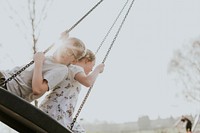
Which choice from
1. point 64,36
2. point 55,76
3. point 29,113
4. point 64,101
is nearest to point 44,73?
point 55,76

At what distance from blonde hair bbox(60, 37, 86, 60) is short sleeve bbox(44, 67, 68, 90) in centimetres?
11

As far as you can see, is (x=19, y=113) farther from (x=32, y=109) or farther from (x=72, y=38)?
(x=72, y=38)

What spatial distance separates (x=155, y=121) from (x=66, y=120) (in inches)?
1305

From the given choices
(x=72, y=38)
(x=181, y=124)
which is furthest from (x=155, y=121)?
(x=72, y=38)

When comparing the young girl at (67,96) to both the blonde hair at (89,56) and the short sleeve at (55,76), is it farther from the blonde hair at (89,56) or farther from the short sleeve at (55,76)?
the blonde hair at (89,56)

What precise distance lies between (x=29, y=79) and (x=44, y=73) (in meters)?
0.09

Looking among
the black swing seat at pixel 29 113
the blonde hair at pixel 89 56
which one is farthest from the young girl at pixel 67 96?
the black swing seat at pixel 29 113

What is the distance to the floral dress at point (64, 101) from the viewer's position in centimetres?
224

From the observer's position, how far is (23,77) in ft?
7.09

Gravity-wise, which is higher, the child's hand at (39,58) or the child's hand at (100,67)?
the child's hand at (39,58)

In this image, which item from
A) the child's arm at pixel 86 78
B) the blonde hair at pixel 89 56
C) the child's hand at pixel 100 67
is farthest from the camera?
the blonde hair at pixel 89 56

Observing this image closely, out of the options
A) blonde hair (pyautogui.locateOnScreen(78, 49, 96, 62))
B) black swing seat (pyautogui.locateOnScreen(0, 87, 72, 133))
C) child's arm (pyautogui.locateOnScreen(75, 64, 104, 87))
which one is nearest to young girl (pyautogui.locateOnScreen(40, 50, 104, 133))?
child's arm (pyautogui.locateOnScreen(75, 64, 104, 87))

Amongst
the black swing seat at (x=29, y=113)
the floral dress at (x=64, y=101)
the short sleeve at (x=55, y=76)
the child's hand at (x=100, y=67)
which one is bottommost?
the floral dress at (x=64, y=101)

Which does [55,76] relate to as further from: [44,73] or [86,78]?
[86,78]
